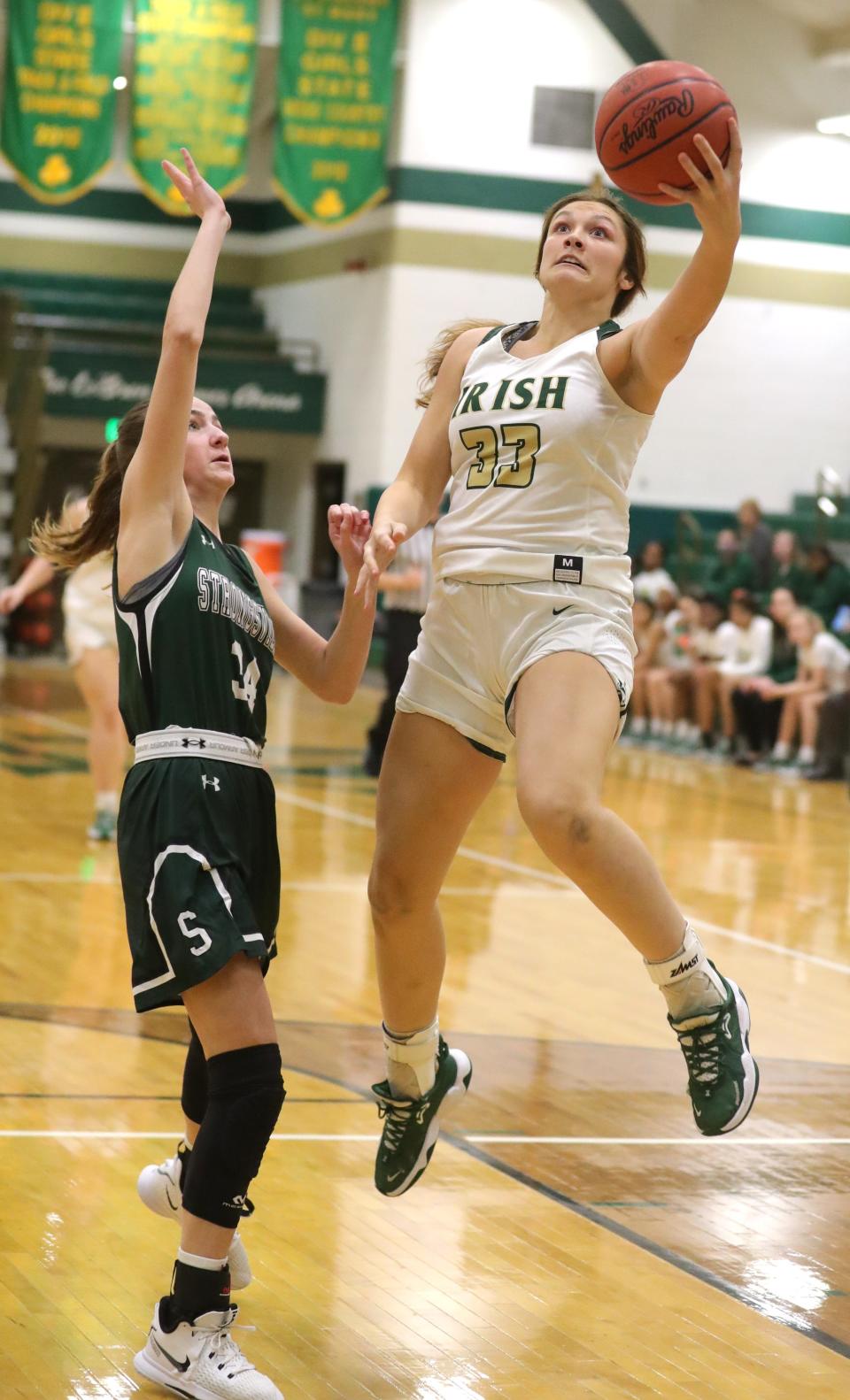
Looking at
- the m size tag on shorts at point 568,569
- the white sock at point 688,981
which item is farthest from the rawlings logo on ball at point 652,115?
the white sock at point 688,981

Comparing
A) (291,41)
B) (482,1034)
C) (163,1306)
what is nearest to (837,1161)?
(482,1034)

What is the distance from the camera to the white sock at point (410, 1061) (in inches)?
150

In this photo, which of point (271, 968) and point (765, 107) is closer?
point (271, 968)

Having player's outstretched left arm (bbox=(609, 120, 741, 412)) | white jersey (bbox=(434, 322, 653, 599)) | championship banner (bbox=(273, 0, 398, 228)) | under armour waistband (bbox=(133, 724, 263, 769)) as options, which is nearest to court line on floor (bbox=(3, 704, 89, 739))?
championship banner (bbox=(273, 0, 398, 228))

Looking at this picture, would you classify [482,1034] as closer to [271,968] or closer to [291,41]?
[271,968]

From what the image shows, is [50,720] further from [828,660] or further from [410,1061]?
[410,1061]

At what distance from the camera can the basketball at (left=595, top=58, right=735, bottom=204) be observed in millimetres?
3498

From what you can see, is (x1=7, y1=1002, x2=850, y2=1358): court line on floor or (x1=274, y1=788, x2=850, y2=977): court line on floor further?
(x1=274, y1=788, x2=850, y2=977): court line on floor

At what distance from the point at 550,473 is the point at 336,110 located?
15.8 meters

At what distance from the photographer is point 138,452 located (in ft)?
10.4

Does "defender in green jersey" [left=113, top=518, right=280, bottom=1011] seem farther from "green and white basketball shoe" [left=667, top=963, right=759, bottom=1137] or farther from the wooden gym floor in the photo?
"green and white basketball shoe" [left=667, top=963, right=759, bottom=1137]

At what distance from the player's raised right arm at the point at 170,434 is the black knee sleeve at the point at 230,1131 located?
32.7 inches

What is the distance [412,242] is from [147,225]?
5.58 m

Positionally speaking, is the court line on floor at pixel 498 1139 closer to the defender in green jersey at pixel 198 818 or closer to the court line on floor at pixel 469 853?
the defender in green jersey at pixel 198 818
